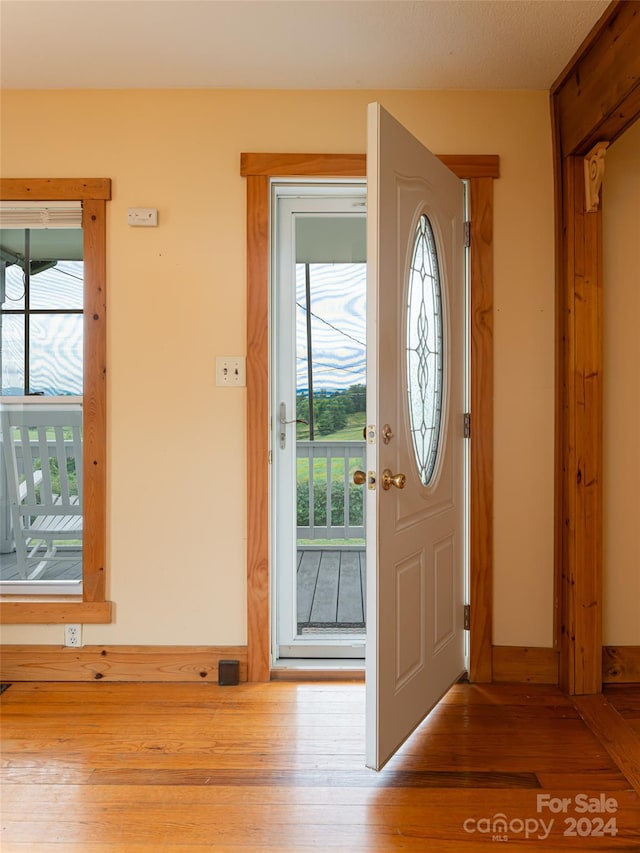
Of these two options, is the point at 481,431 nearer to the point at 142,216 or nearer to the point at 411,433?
the point at 411,433

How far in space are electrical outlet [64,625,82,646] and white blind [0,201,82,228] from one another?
1749mm

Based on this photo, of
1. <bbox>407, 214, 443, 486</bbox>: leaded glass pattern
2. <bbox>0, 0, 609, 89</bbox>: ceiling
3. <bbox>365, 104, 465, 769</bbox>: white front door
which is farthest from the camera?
<bbox>407, 214, 443, 486</bbox>: leaded glass pattern

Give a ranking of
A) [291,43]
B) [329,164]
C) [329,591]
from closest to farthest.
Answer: [291,43]
[329,164]
[329,591]

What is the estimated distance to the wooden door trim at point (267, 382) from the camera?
2.56 m

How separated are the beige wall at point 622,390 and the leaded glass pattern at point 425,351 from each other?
758 millimetres

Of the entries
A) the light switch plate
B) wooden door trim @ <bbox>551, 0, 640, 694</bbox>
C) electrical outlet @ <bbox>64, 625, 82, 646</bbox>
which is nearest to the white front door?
wooden door trim @ <bbox>551, 0, 640, 694</bbox>

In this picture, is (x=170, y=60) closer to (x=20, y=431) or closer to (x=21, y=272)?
(x=21, y=272)

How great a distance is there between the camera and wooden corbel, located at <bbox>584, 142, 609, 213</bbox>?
2385 mm

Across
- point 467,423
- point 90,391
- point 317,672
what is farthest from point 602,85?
point 317,672

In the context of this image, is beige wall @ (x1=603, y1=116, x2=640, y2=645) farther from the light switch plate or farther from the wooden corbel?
the light switch plate

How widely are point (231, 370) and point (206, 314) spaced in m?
0.26

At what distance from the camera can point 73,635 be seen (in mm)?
2637

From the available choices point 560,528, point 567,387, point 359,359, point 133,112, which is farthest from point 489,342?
point 133,112

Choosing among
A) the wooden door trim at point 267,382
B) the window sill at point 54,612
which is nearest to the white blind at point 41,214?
the wooden door trim at point 267,382
